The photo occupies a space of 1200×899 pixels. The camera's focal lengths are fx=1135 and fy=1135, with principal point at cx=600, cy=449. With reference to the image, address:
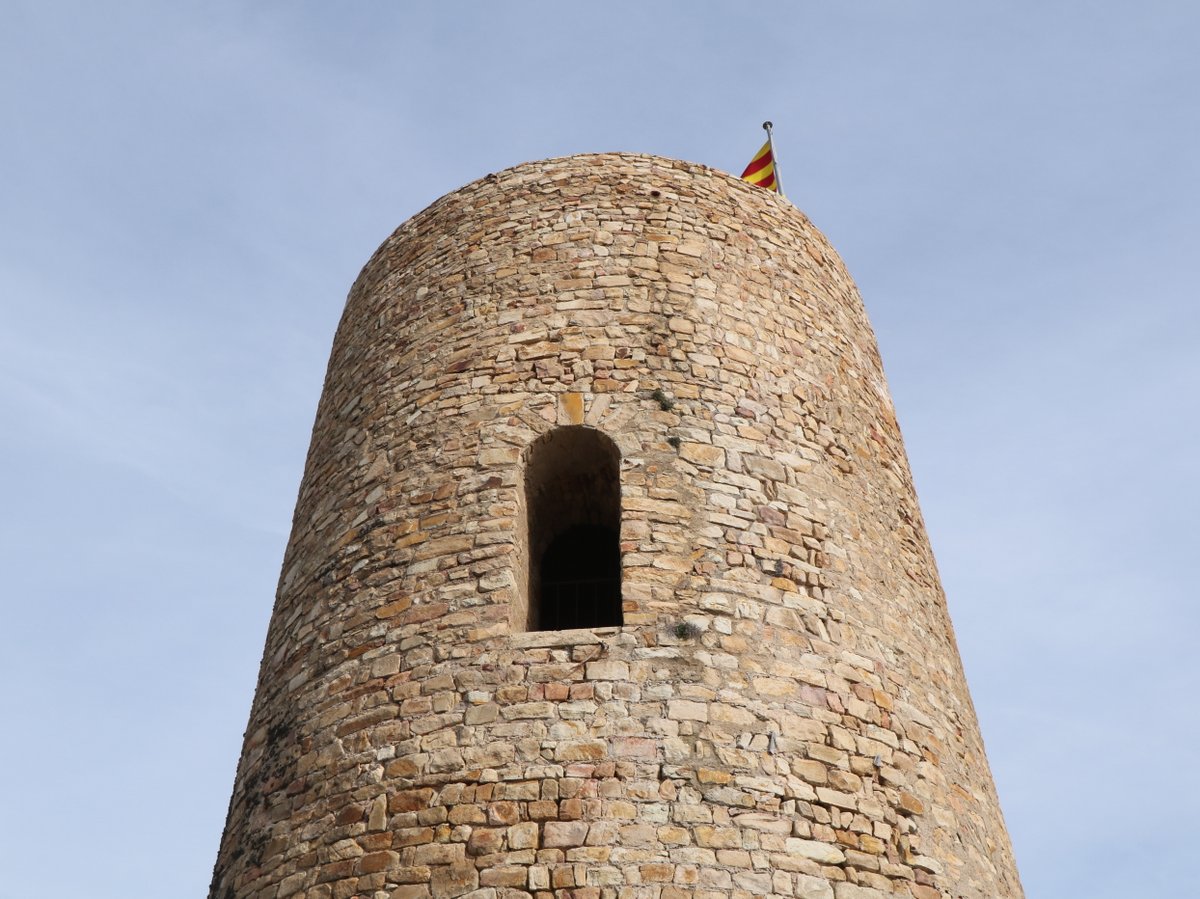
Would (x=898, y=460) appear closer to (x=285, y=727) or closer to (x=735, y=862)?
(x=735, y=862)

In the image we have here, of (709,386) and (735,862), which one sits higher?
(709,386)

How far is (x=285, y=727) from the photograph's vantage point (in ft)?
19.4

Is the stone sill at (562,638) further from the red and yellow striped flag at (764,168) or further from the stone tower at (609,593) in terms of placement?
the red and yellow striped flag at (764,168)

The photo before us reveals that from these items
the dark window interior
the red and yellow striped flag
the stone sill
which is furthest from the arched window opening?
the red and yellow striped flag

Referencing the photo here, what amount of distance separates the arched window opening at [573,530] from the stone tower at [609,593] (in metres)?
0.02

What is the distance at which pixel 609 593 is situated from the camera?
6.52 m

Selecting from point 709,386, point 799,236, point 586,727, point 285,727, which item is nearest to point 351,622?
point 285,727

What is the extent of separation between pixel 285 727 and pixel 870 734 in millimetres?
2979

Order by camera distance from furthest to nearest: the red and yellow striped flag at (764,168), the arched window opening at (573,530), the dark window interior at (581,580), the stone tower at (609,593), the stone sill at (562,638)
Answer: the red and yellow striped flag at (764,168) < the dark window interior at (581,580) < the arched window opening at (573,530) < the stone sill at (562,638) < the stone tower at (609,593)

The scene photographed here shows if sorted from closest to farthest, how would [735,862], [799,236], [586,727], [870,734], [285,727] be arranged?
[735,862]
[586,727]
[870,734]
[285,727]
[799,236]

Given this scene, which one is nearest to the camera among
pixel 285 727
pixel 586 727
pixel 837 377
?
pixel 586 727

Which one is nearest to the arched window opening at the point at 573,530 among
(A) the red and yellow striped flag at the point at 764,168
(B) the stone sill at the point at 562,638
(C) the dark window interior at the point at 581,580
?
(C) the dark window interior at the point at 581,580

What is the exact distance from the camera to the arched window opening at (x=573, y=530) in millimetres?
6262

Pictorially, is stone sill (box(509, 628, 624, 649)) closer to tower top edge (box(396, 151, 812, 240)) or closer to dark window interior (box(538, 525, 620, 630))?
dark window interior (box(538, 525, 620, 630))
